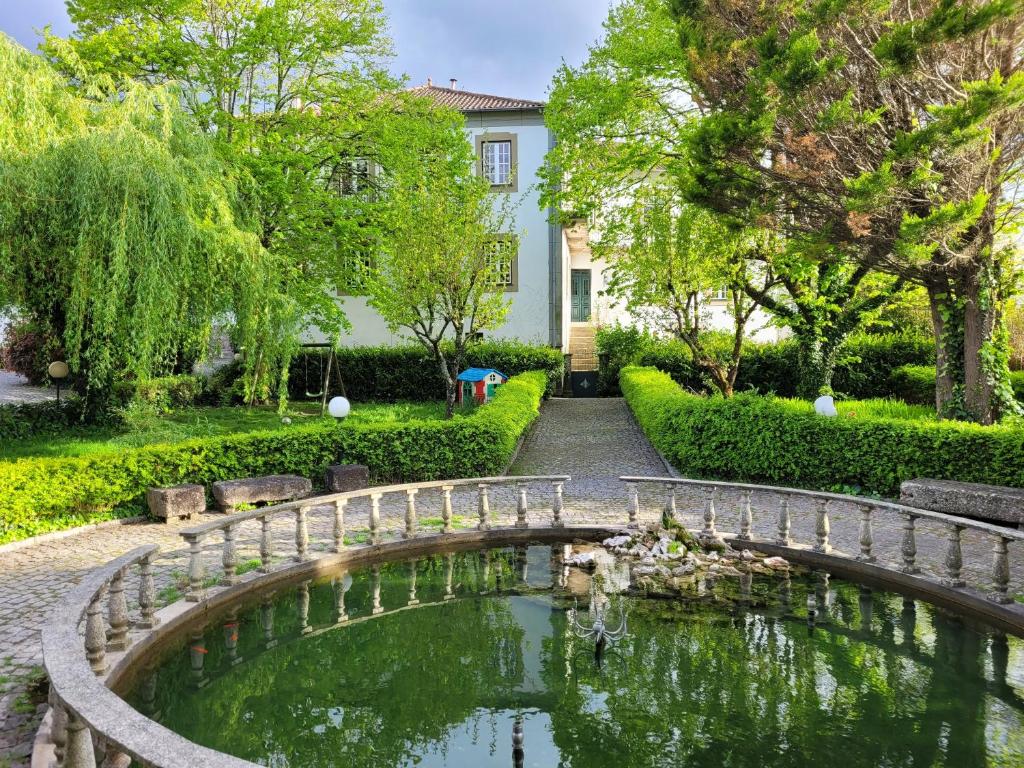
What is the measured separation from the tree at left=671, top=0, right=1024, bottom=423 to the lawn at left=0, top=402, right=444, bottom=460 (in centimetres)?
909

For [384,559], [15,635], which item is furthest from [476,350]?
[15,635]

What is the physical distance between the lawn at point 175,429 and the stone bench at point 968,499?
32.3ft

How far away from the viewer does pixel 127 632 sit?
5391 mm

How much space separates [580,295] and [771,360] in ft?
39.2

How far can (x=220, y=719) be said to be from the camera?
4938 mm

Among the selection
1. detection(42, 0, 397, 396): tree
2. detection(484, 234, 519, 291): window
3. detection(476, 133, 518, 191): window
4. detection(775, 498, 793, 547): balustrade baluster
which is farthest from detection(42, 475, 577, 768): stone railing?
detection(476, 133, 518, 191): window

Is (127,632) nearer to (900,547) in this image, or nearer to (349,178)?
(900,547)

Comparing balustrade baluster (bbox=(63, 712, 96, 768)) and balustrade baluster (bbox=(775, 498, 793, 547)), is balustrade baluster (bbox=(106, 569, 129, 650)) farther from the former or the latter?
balustrade baluster (bbox=(775, 498, 793, 547))

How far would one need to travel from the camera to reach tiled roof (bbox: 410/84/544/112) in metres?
24.6

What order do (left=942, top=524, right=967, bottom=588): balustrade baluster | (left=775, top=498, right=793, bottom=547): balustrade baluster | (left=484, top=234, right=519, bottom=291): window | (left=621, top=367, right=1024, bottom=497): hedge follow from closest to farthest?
(left=942, top=524, right=967, bottom=588): balustrade baluster < (left=775, top=498, right=793, bottom=547): balustrade baluster < (left=621, top=367, right=1024, bottom=497): hedge < (left=484, top=234, right=519, bottom=291): window

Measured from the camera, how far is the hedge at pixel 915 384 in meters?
19.7

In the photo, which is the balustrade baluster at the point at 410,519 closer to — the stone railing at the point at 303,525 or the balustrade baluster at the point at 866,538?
the stone railing at the point at 303,525

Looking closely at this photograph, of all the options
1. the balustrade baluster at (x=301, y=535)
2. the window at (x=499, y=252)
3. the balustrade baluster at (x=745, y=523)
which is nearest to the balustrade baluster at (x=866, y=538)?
the balustrade baluster at (x=745, y=523)

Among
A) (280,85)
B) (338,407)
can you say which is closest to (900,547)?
(338,407)
